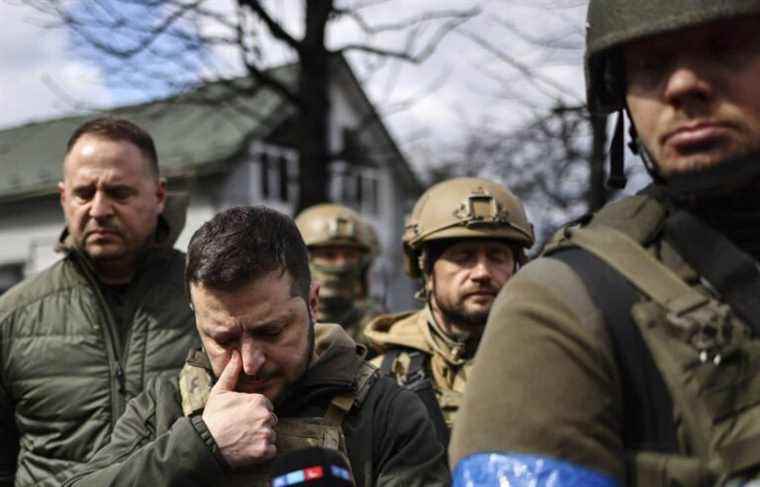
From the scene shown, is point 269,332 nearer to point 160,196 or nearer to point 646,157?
point 646,157

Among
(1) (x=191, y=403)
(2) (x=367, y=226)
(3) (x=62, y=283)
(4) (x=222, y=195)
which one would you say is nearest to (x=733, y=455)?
(1) (x=191, y=403)

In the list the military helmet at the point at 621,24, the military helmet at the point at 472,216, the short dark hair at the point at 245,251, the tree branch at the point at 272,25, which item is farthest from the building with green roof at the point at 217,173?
the military helmet at the point at 621,24

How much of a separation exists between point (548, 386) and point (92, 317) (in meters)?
3.06

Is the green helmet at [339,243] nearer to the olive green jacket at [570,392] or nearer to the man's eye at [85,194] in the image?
the man's eye at [85,194]

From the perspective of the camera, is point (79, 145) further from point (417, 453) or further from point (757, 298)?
point (757, 298)

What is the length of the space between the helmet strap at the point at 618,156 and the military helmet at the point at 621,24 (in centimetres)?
5

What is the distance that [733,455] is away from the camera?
163 centimetres

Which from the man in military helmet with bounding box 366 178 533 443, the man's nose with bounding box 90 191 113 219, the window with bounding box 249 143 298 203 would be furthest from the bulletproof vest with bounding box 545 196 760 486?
the window with bounding box 249 143 298 203

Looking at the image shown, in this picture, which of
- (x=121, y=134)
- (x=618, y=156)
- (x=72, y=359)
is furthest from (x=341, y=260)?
(x=618, y=156)

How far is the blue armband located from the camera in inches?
65.3

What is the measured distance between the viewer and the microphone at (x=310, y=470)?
5.93 ft

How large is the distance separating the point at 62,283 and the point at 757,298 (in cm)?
337

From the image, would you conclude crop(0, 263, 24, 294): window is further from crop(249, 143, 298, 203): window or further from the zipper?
the zipper

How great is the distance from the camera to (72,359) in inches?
169
